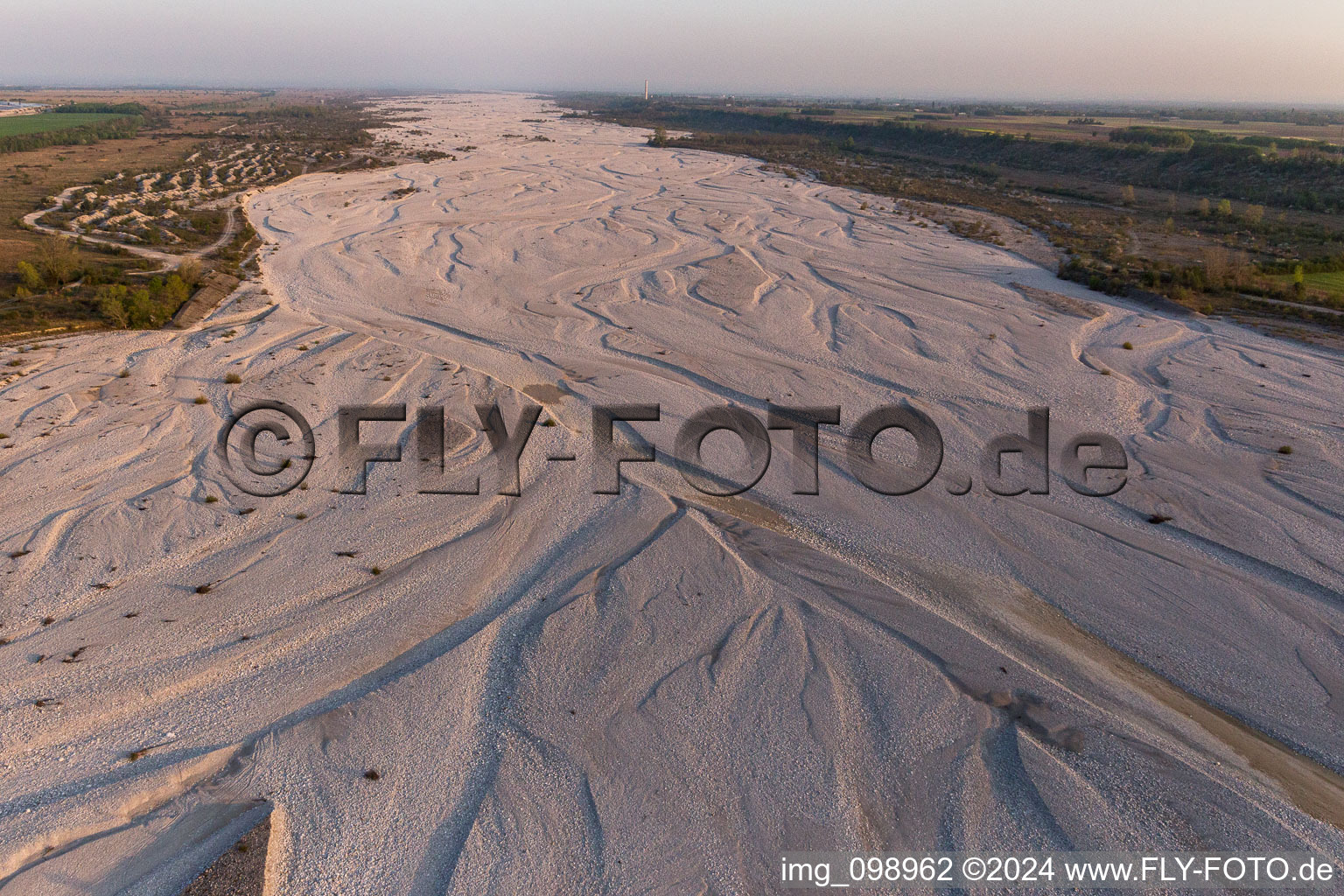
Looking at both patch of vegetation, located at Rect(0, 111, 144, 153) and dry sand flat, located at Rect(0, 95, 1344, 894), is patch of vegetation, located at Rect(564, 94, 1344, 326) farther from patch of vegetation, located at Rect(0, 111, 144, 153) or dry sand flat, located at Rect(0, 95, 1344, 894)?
patch of vegetation, located at Rect(0, 111, 144, 153)

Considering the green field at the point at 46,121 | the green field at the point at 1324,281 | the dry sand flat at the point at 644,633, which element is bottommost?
the dry sand flat at the point at 644,633

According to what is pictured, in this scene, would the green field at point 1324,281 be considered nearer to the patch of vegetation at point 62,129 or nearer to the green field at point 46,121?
the patch of vegetation at point 62,129

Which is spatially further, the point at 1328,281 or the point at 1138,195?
the point at 1138,195

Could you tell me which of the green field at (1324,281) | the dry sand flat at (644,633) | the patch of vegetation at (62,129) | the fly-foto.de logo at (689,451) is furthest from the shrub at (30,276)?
the patch of vegetation at (62,129)

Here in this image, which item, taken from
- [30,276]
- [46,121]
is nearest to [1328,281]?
[30,276]

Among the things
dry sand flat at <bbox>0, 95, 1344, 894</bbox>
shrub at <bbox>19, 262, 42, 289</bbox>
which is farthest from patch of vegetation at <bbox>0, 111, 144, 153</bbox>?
dry sand flat at <bbox>0, 95, 1344, 894</bbox>

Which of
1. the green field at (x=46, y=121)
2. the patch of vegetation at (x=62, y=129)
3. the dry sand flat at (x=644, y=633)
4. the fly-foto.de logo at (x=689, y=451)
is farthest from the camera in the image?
the green field at (x=46, y=121)

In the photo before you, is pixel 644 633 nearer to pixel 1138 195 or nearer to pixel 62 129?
pixel 1138 195
